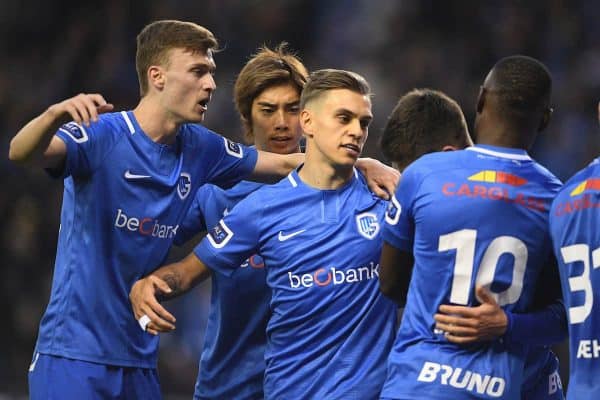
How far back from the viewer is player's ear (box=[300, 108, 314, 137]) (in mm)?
5473

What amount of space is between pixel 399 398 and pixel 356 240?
2.86ft

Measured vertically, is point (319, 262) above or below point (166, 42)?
below

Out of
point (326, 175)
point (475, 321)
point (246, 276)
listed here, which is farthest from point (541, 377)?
point (246, 276)

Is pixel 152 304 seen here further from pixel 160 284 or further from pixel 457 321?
pixel 457 321

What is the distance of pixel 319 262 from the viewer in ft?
17.1

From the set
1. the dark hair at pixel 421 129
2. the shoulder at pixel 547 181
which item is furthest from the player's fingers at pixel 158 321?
the shoulder at pixel 547 181

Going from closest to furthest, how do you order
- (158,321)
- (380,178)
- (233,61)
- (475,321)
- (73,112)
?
(475,321)
(73,112)
(158,321)
(380,178)
(233,61)

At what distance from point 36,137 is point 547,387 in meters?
2.32

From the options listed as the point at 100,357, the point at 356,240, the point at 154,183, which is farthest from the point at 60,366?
the point at 356,240

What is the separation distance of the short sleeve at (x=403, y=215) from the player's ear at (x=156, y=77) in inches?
55.0

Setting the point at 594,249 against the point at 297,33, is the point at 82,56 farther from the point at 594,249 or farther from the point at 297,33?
the point at 594,249

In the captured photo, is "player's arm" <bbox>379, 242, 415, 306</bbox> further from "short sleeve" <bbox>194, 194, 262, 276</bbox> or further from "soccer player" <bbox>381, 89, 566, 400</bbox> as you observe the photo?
"short sleeve" <bbox>194, 194, 262, 276</bbox>

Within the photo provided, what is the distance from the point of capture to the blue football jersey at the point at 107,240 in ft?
17.5

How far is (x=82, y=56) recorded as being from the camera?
1187cm
